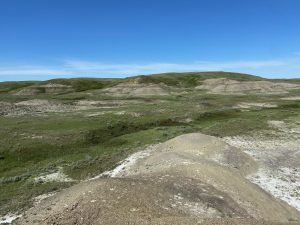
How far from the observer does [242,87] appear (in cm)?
13750

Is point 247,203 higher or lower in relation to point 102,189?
lower

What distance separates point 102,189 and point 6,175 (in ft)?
60.3

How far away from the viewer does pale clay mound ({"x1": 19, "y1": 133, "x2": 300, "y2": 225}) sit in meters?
18.0

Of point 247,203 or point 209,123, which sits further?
point 209,123

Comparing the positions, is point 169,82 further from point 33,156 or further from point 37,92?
point 33,156

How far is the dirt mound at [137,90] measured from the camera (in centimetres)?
12925

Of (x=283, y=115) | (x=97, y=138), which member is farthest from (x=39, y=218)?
(x=283, y=115)

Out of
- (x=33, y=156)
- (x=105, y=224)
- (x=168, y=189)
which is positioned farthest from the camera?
(x=33, y=156)

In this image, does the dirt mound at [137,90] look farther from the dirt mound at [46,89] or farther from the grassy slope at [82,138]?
the grassy slope at [82,138]

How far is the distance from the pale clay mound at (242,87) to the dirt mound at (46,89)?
57.3m

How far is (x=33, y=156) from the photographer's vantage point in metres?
42.0

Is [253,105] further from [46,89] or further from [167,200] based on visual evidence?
[46,89]

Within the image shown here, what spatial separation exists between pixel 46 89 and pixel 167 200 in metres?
135

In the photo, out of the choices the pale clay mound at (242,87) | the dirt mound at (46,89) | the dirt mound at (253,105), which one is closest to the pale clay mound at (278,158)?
the dirt mound at (253,105)
